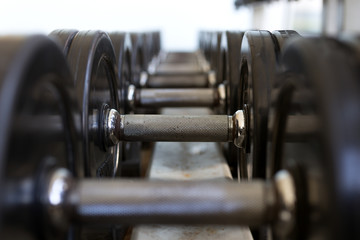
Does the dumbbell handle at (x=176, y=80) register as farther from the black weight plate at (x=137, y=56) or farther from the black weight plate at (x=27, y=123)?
the black weight plate at (x=27, y=123)

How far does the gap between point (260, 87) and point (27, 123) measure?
1.69 feet

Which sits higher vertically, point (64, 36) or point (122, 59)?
point (64, 36)

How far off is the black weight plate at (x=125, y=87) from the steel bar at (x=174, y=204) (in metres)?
0.66

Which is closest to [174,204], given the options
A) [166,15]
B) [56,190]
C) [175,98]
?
[56,190]

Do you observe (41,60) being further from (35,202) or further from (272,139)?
(272,139)

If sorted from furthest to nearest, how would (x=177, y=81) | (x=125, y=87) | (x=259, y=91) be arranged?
1. (x=177, y=81)
2. (x=125, y=87)
3. (x=259, y=91)

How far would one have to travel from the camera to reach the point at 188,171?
1654 mm

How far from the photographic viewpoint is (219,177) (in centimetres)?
153

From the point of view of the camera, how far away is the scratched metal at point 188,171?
118 cm

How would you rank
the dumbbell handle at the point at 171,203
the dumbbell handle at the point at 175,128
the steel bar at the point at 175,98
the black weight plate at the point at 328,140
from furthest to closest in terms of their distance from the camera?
the steel bar at the point at 175,98
the dumbbell handle at the point at 175,128
the dumbbell handle at the point at 171,203
the black weight plate at the point at 328,140

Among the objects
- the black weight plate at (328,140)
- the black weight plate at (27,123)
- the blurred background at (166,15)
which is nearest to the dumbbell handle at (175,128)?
the black weight plate at (27,123)

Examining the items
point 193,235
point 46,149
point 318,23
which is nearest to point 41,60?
point 46,149

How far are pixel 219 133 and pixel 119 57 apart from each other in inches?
19.6

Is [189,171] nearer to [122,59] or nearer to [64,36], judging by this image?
[122,59]
